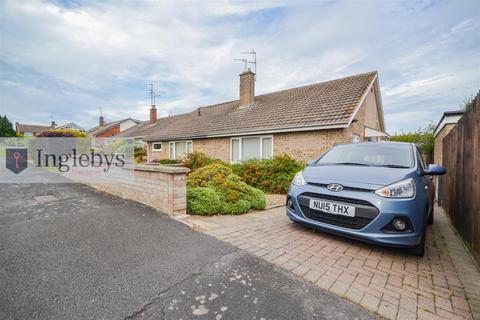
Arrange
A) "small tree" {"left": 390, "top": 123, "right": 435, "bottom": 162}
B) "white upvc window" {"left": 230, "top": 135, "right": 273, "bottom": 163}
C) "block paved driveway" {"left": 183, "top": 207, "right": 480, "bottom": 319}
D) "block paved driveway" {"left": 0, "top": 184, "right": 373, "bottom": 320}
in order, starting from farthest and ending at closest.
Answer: "small tree" {"left": 390, "top": 123, "right": 435, "bottom": 162} → "white upvc window" {"left": 230, "top": 135, "right": 273, "bottom": 163} → "block paved driveway" {"left": 183, "top": 207, "right": 480, "bottom": 319} → "block paved driveway" {"left": 0, "top": 184, "right": 373, "bottom": 320}

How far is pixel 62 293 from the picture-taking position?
6.08 ft

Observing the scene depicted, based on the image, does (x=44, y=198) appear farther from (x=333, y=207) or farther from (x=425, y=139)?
(x=425, y=139)

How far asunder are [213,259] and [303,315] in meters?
1.23

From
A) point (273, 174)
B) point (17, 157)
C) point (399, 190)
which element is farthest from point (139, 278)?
point (17, 157)

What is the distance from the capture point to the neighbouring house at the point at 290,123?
8.54m

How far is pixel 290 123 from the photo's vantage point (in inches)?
365

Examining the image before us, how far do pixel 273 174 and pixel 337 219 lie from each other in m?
4.83

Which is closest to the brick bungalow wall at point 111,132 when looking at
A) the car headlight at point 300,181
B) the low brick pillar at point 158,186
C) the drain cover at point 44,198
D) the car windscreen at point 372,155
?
the drain cover at point 44,198

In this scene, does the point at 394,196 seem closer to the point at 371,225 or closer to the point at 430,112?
the point at 371,225

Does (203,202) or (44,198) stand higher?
(203,202)

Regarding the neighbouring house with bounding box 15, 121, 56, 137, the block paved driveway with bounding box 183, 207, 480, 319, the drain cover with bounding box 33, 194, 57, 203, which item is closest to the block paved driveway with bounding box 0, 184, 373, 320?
the block paved driveway with bounding box 183, 207, 480, 319

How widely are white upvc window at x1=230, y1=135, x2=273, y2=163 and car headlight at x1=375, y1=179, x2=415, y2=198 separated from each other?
715 cm

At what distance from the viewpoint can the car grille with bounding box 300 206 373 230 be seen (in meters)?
2.76

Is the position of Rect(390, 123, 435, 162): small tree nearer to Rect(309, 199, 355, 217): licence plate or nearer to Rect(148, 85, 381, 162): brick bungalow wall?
Rect(148, 85, 381, 162): brick bungalow wall
